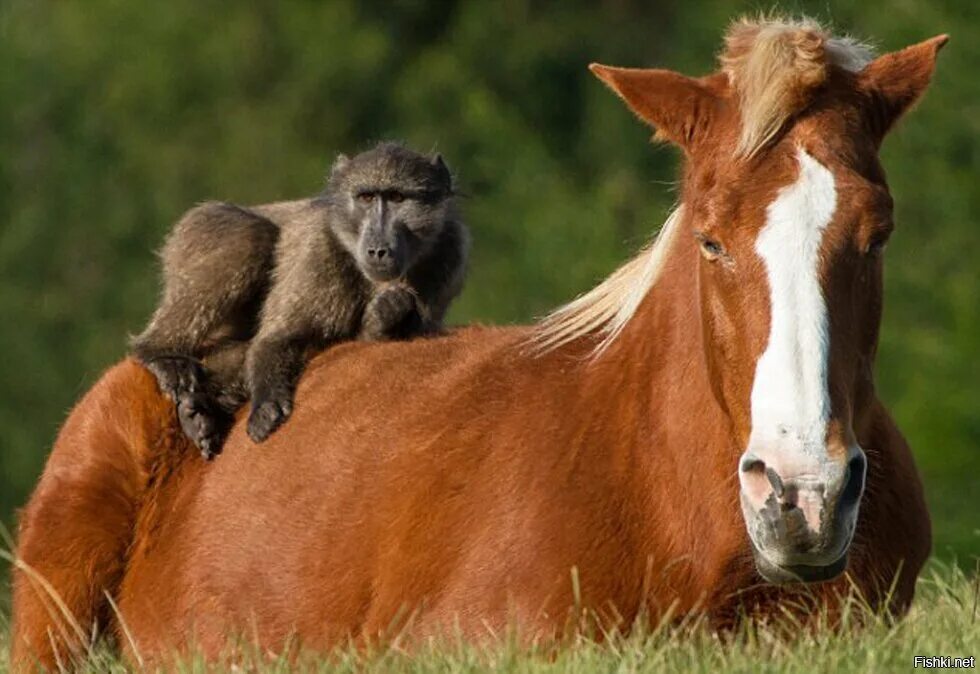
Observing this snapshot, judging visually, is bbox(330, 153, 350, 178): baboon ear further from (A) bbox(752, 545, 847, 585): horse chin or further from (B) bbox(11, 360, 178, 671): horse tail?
(A) bbox(752, 545, 847, 585): horse chin

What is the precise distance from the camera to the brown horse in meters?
5.44

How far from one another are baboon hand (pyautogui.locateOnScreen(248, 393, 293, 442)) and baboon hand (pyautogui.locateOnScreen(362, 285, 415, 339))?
490 millimetres

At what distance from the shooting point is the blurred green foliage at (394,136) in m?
26.2

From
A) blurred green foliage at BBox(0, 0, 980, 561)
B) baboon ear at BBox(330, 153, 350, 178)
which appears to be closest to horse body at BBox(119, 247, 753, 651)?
baboon ear at BBox(330, 153, 350, 178)

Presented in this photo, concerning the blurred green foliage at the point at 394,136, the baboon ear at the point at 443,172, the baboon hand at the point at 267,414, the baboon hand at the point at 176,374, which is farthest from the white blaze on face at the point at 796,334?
the blurred green foliage at the point at 394,136

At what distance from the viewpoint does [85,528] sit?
7723 millimetres

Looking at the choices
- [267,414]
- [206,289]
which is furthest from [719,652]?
[206,289]

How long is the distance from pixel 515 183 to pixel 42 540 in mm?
24497

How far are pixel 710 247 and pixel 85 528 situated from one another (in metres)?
3.01

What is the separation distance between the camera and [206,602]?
7285 mm

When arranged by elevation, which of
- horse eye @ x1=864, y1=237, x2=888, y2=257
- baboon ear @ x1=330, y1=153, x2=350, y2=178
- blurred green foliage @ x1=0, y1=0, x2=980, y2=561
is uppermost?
horse eye @ x1=864, y1=237, x2=888, y2=257

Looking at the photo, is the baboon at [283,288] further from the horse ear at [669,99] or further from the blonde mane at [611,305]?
the horse ear at [669,99]

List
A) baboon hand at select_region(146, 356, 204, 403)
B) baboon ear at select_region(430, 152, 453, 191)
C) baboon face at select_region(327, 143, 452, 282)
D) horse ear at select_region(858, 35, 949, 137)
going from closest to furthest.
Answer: horse ear at select_region(858, 35, 949, 137) < baboon hand at select_region(146, 356, 204, 403) < baboon face at select_region(327, 143, 452, 282) < baboon ear at select_region(430, 152, 453, 191)

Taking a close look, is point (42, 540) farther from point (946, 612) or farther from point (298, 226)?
point (946, 612)
